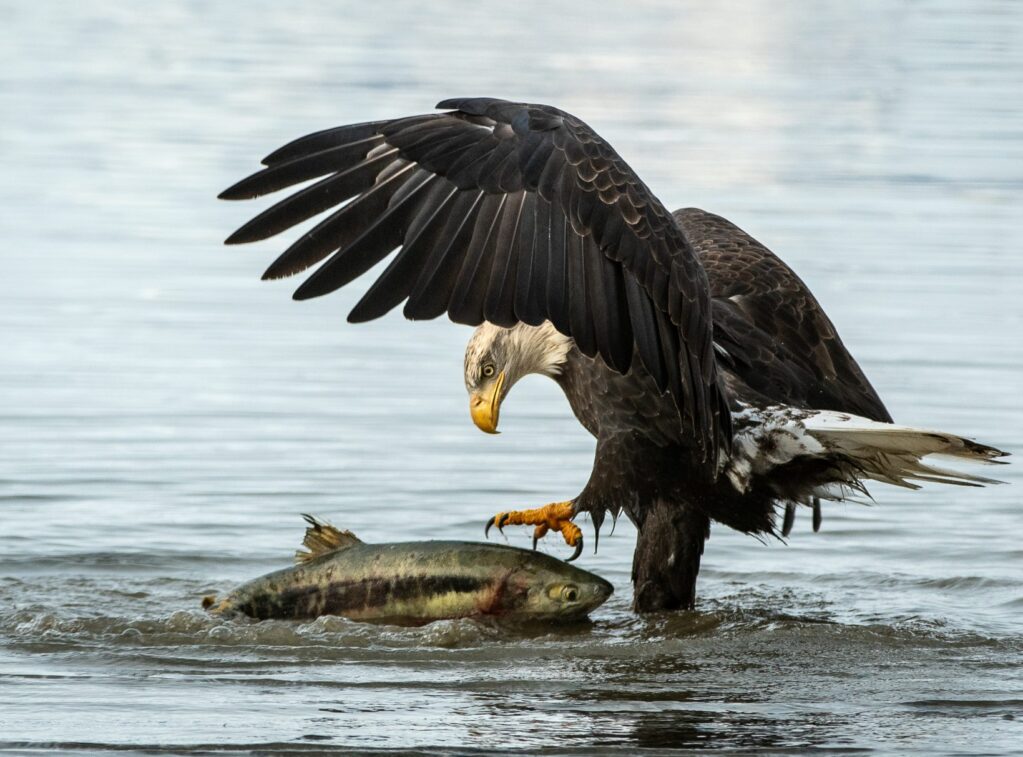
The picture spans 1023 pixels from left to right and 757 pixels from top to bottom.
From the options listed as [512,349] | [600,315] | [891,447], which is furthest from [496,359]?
[891,447]

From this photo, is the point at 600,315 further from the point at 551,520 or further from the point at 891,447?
the point at 551,520

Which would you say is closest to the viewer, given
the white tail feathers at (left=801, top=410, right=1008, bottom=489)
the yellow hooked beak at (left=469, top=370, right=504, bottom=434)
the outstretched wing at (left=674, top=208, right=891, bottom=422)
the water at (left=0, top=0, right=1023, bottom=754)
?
the water at (left=0, top=0, right=1023, bottom=754)

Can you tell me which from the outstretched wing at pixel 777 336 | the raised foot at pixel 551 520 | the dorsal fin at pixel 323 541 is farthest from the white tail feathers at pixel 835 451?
the dorsal fin at pixel 323 541

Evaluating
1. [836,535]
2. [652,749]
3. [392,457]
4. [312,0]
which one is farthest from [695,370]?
[312,0]

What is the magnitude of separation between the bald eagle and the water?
1.25ft

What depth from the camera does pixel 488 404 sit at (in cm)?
584

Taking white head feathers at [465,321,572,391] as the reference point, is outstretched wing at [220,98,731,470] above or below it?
above

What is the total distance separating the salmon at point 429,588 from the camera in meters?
5.51

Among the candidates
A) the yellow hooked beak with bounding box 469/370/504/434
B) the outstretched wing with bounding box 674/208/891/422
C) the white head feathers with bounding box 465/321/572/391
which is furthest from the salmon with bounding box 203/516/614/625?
the outstretched wing with bounding box 674/208/891/422

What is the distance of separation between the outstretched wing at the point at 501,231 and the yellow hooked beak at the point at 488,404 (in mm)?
687

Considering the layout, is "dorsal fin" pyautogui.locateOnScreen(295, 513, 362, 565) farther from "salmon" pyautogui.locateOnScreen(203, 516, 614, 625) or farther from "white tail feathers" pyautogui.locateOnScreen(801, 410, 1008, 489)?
"white tail feathers" pyautogui.locateOnScreen(801, 410, 1008, 489)

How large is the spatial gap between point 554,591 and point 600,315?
85cm

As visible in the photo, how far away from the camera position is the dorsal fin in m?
5.67

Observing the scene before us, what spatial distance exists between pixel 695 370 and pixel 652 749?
1306 mm
